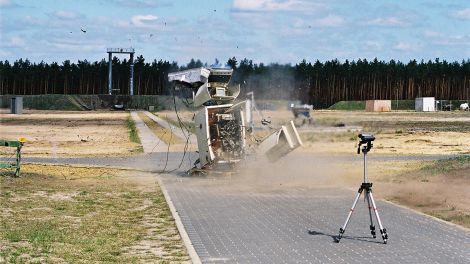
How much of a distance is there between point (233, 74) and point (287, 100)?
1.89 meters

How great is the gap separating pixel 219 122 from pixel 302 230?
10.5 m

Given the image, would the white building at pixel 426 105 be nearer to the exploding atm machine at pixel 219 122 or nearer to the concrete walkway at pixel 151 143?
the concrete walkway at pixel 151 143

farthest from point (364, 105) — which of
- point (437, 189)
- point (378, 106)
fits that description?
point (437, 189)

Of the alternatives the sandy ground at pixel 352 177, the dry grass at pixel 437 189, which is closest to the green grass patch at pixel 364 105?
the sandy ground at pixel 352 177

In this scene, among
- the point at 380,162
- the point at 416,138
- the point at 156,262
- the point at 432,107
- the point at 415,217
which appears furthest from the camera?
the point at 432,107

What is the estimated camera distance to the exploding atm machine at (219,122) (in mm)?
25734

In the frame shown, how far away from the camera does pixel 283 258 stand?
42.7 feet

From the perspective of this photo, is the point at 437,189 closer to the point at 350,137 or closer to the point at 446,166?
the point at 446,166

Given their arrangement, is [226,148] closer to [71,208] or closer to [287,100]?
[287,100]

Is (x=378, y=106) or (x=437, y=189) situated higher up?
(x=378, y=106)

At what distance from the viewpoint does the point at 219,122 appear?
25.8m

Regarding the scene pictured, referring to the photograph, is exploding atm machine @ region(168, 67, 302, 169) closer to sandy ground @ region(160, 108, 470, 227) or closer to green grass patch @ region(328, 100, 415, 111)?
sandy ground @ region(160, 108, 470, 227)

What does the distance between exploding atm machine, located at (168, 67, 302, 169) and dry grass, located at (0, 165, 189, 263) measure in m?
2.07

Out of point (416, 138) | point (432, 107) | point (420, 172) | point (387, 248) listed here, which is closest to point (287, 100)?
point (420, 172)
